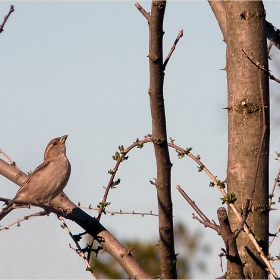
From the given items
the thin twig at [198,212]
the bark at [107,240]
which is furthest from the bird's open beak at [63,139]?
the thin twig at [198,212]

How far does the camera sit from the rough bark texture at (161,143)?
3773mm

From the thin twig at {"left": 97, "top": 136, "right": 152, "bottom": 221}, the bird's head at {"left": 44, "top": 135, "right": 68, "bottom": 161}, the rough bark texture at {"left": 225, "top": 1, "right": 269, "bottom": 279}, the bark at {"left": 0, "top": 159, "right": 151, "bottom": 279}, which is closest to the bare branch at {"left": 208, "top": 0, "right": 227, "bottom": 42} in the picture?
the rough bark texture at {"left": 225, "top": 1, "right": 269, "bottom": 279}

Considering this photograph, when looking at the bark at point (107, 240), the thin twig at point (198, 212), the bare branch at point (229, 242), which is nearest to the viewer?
the bare branch at point (229, 242)

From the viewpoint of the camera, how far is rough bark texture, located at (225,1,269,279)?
4551mm

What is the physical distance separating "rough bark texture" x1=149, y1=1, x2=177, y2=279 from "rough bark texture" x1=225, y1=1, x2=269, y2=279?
0.62 meters

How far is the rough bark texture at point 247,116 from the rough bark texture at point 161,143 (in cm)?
62

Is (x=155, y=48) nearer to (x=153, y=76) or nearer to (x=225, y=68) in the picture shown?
(x=153, y=76)

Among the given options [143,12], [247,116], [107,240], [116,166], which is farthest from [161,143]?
[107,240]

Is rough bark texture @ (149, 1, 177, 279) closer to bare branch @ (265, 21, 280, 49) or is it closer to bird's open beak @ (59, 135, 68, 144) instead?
bare branch @ (265, 21, 280, 49)

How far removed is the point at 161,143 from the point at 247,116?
38.2 inches

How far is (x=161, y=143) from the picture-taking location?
4.02m

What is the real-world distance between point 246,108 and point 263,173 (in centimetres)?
52

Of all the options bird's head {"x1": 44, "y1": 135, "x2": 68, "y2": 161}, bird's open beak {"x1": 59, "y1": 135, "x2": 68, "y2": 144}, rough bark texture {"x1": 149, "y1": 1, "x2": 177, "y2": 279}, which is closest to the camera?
rough bark texture {"x1": 149, "y1": 1, "x2": 177, "y2": 279}

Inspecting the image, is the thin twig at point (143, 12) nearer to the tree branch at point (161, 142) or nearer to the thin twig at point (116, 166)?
the tree branch at point (161, 142)
